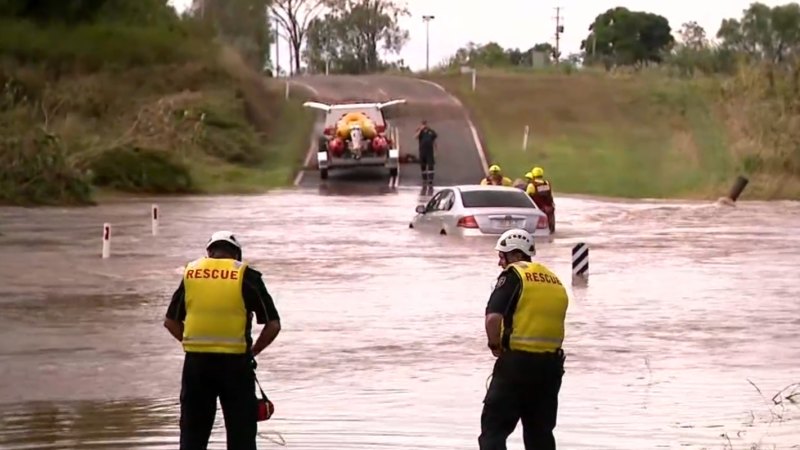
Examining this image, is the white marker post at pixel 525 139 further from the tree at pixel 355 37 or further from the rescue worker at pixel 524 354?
the tree at pixel 355 37

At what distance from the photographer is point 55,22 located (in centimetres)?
6738

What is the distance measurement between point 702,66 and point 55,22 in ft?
152

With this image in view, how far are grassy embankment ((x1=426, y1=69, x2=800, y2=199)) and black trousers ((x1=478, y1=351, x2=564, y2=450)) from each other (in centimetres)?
3588

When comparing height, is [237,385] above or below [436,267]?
above

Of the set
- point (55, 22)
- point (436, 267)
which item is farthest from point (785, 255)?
point (55, 22)

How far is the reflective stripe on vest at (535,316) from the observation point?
371 inches

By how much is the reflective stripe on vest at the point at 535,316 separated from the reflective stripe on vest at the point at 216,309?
161 cm

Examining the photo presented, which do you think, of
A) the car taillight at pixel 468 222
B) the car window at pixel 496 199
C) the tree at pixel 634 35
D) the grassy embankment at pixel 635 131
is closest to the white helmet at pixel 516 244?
the car taillight at pixel 468 222

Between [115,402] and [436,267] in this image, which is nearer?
[115,402]

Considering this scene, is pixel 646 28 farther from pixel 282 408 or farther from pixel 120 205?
pixel 282 408

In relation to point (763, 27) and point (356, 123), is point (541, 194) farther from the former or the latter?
point (763, 27)

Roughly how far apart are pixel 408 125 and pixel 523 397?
54.4 meters

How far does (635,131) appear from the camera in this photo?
216 feet

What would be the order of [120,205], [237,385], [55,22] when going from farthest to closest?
1. [55,22]
2. [120,205]
3. [237,385]
